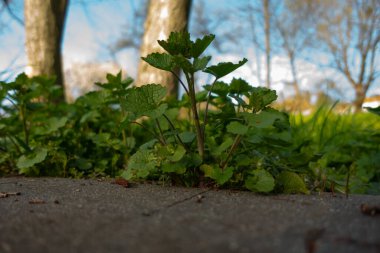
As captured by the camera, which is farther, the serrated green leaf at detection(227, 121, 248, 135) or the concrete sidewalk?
the serrated green leaf at detection(227, 121, 248, 135)

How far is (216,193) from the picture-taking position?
126 cm

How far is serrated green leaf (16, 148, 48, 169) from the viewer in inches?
69.5

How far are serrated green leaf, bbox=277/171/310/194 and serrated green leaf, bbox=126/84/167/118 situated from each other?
55 centimetres

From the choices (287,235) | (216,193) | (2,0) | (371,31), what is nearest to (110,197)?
(216,193)

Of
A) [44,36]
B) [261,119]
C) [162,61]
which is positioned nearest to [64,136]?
[162,61]

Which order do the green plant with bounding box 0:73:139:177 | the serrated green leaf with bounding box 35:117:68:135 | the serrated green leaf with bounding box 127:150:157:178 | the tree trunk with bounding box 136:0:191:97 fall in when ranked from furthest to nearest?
the tree trunk with bounding box 136:0:191:97 → the serrated green leaf with bounding box 35:117:68:135 → the green plant with bounding box 0:73:139:177 → the serrated green leaf with bounding box 127:150:157:178

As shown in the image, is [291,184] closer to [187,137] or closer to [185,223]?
[187,137]

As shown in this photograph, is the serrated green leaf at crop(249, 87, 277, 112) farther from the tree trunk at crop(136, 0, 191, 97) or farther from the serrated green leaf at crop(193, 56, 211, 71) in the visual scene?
the tree trunk at crop(136, 0, 191, 97)

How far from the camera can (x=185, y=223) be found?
0.83 metres

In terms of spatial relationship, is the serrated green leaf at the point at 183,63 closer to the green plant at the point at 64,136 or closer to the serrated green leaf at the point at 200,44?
the serrated green leaf at the point at 200,44

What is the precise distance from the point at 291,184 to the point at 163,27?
8.15ft

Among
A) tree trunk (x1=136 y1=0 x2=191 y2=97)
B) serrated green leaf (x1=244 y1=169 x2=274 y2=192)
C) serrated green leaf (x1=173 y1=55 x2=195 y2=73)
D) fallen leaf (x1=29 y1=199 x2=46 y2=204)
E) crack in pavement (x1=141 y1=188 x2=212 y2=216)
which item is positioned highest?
tree trunk (x1=136 y1=0 x2=191 y2=97)

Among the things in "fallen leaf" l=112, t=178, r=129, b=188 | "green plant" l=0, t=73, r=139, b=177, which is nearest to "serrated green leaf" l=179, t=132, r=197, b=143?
"fallen leaf" l=112, t=178, r=129, b=188

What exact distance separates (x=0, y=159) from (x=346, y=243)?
6.50 feet
